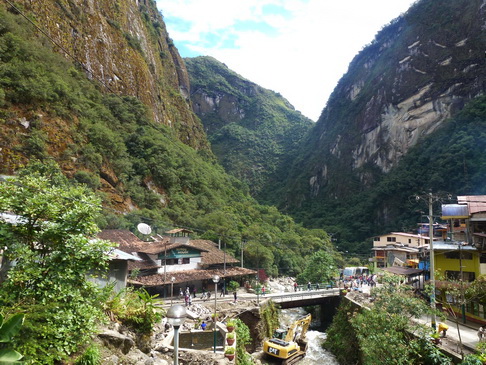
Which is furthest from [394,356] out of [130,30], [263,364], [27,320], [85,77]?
[130,30]

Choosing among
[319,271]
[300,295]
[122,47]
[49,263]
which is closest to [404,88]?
[319,271]

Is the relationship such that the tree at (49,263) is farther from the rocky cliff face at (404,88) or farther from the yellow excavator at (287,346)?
the rocky cliff face at (404,88)

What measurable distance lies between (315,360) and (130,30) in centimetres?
8185

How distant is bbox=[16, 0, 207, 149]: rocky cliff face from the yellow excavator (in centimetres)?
3761

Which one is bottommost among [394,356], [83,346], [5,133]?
[394,356]

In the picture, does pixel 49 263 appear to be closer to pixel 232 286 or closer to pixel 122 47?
pixel 232 286

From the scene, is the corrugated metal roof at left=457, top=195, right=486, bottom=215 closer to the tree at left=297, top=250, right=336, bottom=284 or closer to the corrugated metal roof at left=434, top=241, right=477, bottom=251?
the corrugated metal roof at left=434, top=241, right=477, bottom=251

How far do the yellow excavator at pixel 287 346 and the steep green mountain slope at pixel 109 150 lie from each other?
10.4 meters

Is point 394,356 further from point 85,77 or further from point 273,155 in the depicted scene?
point 273,155

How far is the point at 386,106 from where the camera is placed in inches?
4569

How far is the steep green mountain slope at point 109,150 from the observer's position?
39.5 meters

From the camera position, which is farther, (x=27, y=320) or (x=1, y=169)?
(x=1, y=169)

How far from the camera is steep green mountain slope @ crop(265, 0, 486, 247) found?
90.9 meters

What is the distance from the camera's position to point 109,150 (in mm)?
51969
